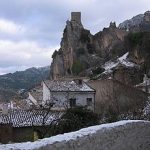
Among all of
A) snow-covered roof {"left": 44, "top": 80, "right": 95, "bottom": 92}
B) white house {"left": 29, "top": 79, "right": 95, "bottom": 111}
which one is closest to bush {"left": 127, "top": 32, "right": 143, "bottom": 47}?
snow-covered roof {"left": 44, "top": 80, "right": 95, "bottom": 92}

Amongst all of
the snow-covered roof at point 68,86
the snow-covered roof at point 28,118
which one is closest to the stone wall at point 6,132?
the snow-covered roof at point 28,118

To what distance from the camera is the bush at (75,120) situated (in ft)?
69.5

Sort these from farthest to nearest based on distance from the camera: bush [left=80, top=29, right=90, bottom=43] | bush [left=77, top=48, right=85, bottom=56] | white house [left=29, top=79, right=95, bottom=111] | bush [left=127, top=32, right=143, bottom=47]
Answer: bush [left=80, top=29, right=90, bottom=43]
bush [left=77, top=48, right=85, bottom=56]
bush [left=127, top=32, right=143, bottom=47]
white house [left=29, top=79, right=95, bottom=111]

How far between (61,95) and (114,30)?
1704 inches

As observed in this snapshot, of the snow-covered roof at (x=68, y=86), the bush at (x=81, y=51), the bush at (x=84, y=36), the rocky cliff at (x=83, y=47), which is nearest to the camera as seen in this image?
the snow-covered roof at (x=68, y=86)

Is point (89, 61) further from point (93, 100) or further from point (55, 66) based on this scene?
point (93, 100)

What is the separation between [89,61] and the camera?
80.0 m

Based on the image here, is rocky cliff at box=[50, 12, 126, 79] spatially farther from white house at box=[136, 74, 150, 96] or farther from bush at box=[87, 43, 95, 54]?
white house at box=[136, 74, 150, 96]

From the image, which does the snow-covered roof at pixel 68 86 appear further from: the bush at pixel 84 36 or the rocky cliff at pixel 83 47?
the bush at pixel 84 36

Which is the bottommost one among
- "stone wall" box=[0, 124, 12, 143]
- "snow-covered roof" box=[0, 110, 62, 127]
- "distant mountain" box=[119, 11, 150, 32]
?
"stone wall" box=[0, 124, 12, 143]

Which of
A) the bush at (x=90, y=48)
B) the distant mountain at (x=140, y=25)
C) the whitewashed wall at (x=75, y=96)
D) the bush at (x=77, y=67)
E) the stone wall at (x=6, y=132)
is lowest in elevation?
the stone wall at (x=6, y=132)

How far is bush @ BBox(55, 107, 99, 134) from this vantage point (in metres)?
21.2

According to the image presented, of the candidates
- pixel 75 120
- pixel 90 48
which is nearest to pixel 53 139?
pixel 75 120

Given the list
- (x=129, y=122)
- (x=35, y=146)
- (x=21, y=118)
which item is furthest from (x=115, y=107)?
(x=35, y=146)
